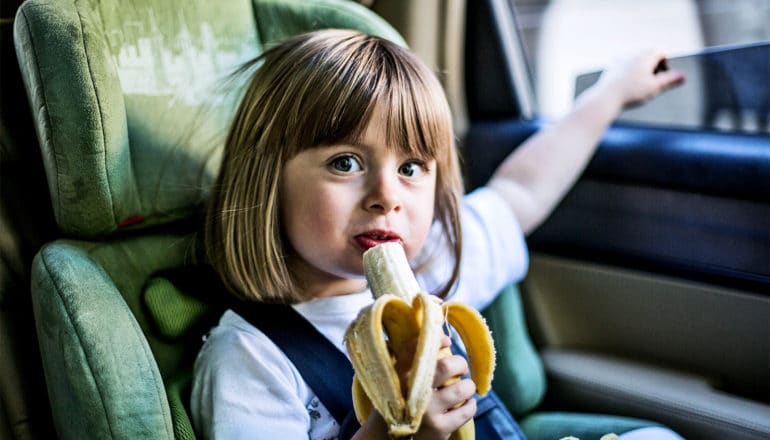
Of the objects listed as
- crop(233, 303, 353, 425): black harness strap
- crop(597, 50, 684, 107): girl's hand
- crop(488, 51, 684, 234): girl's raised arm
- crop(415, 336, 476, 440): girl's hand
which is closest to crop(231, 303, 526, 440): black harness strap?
crop(233, 303, 353, 425): black harness strap

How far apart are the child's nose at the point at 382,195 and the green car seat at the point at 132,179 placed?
344mm

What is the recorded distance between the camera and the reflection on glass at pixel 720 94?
1.65 meters

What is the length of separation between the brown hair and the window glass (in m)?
0.71

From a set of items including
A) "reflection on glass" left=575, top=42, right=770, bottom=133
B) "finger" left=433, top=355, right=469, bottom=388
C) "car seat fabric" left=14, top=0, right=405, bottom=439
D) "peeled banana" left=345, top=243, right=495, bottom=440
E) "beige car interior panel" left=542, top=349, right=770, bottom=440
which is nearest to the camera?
"peeled banana" left=345, top=243, right=495, bottom=440

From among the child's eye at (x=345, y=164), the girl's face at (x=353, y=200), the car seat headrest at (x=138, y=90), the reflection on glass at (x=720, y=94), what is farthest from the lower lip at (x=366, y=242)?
the reflection on glass at (x=720, y=94)

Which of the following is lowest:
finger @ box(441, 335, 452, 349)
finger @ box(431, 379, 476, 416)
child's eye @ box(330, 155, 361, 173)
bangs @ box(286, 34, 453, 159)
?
finger @ box(431, 379, 476, 416)

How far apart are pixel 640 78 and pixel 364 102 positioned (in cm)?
78

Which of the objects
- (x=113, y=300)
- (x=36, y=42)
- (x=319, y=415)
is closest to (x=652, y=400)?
(x=319, y=415)

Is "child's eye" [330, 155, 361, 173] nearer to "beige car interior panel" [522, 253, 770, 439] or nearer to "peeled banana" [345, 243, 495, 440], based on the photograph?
"peeled banana" [345, 243, 495, 440]

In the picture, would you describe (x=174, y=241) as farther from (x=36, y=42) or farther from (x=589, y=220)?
(x=589, y=220)

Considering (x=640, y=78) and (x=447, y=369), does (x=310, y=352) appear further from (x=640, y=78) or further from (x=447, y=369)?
(x=640, y=78)

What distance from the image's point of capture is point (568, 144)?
1661 mm

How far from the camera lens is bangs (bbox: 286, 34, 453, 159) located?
1.17m

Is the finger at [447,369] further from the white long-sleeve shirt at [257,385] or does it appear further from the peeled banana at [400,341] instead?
the white long-sleeve shirt at [257,385]
